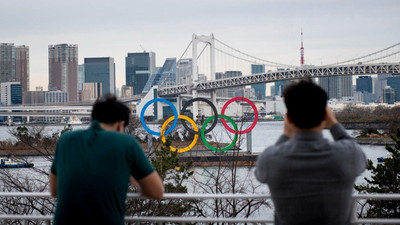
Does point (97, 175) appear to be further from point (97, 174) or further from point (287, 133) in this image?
point (287, 133)

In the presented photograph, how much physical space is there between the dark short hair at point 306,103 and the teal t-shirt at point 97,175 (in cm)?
48

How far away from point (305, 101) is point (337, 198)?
292mm

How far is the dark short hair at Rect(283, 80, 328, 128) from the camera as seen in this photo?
1.71 meters

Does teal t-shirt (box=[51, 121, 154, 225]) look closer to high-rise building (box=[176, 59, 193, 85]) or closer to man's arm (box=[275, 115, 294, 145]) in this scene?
man's arm (box=[275, 115, 294, 145])

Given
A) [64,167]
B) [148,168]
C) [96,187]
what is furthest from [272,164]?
[64,167]

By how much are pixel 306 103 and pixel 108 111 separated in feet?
2.13

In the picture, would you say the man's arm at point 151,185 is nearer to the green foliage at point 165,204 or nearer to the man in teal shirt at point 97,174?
the man in teal shirt at point 97,174

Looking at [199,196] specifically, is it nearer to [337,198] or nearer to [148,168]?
[148,168]

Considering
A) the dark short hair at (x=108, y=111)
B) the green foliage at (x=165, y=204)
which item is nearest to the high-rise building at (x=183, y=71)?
the green foliage at (x=165, y=204)

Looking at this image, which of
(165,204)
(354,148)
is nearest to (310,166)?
(354,148)

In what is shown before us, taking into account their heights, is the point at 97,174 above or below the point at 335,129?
below

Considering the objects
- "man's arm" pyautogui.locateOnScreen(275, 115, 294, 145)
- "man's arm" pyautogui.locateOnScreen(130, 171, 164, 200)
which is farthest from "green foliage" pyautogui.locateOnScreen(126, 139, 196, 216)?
"man's arm" pyautogui.locateOnScreen(275, 115, 294, 145)

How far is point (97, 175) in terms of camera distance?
1.81m

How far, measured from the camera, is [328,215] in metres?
1.71
